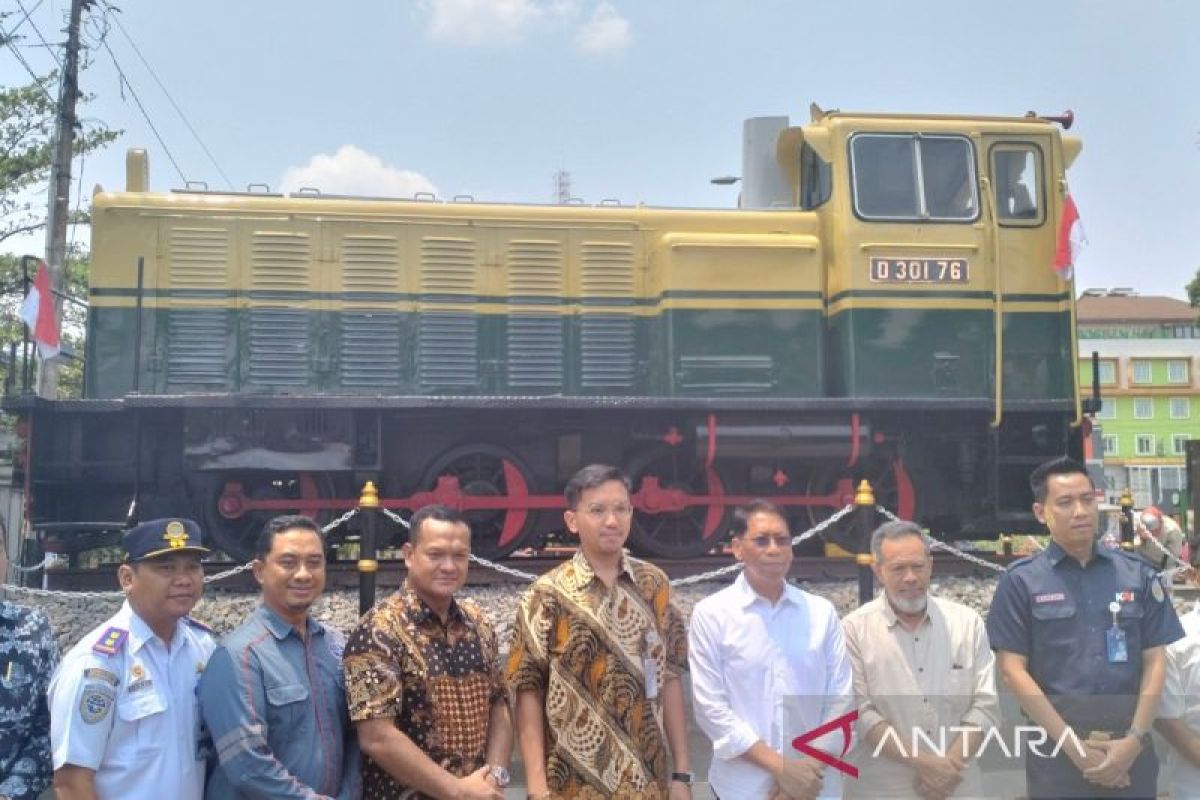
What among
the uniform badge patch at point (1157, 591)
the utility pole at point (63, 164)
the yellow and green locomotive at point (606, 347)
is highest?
the utility pole at point (63, 164)

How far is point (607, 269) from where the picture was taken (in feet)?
30.7

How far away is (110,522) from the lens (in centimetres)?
845

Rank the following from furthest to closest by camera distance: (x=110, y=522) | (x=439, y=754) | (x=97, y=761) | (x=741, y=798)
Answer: (x=110, y=522) < (x=741, y=798) < (x=439, y=754) < (x=97, y=761)

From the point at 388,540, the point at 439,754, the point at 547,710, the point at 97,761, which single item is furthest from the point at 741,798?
the point at 388,540

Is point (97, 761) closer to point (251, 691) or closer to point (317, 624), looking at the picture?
point (251, 691)

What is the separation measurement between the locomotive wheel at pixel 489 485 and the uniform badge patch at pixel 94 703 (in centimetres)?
601

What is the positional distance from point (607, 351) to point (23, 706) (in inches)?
265

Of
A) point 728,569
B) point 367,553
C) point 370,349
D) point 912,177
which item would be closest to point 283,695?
point 367,553

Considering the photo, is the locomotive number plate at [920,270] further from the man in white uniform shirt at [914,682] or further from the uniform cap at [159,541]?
the uniform cap at [159,541]

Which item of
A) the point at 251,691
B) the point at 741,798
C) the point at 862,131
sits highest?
the point at 862,131

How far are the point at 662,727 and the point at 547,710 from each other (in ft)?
1.42

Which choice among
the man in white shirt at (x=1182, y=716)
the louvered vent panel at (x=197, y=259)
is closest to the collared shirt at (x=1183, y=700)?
the man in white shirt at (x=1182, y=716)

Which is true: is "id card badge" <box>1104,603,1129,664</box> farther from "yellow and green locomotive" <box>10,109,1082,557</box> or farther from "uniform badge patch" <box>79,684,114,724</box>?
"yellow and green locomotive" <box>10,109,1082,557</box>

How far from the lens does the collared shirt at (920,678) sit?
3.28 m
